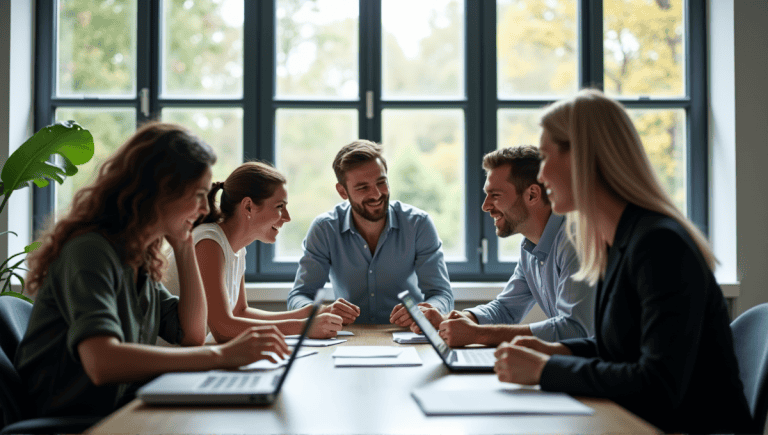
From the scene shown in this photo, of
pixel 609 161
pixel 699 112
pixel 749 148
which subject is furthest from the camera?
pixel 699 112

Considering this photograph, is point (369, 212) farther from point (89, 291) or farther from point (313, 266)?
point (89, 291)

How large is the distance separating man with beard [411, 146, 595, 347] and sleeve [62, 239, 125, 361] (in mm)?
1081

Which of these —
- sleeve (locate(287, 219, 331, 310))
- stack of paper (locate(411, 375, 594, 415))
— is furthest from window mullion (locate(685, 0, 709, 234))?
stack of paper (locate(411, 375, 594, 415))

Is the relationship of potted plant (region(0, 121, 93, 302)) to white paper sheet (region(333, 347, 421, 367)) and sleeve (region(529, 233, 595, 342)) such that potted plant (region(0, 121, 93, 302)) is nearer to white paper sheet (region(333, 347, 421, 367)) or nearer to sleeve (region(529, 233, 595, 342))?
white paper sheet (region(333, 347, 421, 367))

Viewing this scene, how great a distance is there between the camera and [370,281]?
2875 mm

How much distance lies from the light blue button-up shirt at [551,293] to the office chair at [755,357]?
0.38 metres

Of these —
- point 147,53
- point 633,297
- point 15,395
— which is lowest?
point 15,395

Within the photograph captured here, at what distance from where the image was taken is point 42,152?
9.42 ft

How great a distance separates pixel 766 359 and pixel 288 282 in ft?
8.96

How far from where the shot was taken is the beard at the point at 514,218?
2367mm

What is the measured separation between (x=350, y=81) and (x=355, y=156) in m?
1.02

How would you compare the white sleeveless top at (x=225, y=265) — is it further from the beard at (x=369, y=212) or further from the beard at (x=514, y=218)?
the beard at (x=514, y=218)

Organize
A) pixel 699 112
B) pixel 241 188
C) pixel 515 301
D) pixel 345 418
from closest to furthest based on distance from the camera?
pixel 345 418, pixel 241 188, pixel 515 301, pixel 699 112

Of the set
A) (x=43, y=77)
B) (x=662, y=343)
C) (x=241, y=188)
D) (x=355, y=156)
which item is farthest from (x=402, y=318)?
(x=43, y=77)
